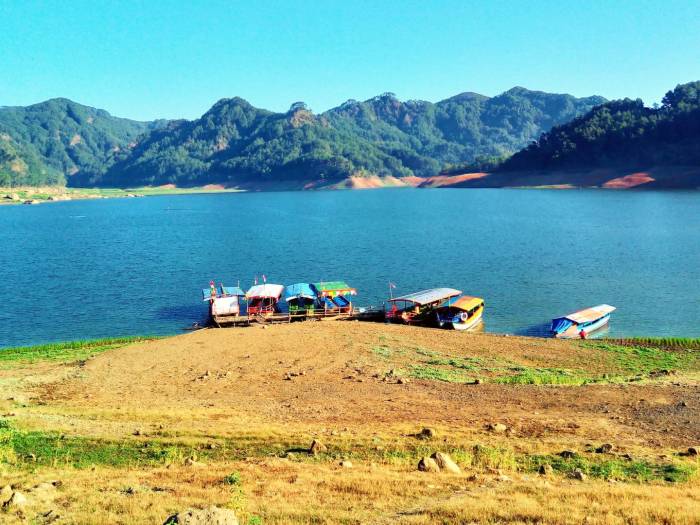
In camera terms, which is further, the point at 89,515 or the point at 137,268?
the point at 137,268

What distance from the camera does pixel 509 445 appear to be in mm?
17125

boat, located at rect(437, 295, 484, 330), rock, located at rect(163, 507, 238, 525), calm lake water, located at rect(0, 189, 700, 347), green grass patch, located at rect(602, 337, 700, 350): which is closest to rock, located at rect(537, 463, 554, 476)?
rock, located at rect(163, 507, 238, 525)

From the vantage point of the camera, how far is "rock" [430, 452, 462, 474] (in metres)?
14.8

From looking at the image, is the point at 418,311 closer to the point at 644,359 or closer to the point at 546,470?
the point at 644,359

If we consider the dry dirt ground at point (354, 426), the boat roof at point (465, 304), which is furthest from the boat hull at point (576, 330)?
the boat roof at point (465, 304)

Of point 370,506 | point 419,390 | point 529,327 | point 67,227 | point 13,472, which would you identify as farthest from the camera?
point 67,227

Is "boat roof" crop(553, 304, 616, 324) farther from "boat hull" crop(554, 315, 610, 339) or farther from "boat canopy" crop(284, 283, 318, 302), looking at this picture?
"boat canopy" crop(284, 283, 318, 302)

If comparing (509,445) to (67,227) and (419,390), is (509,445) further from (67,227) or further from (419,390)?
(67,227)

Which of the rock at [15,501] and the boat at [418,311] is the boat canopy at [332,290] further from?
the rock at [15,501]

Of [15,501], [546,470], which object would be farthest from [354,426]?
[15,501]

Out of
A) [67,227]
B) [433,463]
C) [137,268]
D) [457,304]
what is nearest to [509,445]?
[433,463]

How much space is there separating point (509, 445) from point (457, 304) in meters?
25.5

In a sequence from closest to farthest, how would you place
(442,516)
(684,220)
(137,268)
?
(442,516) < (137,268) < (684,220)

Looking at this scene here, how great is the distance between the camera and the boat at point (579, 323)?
39.2 meters
